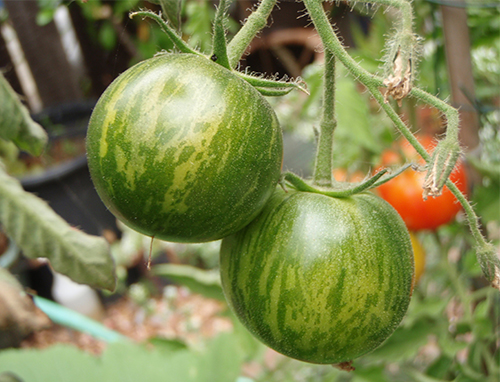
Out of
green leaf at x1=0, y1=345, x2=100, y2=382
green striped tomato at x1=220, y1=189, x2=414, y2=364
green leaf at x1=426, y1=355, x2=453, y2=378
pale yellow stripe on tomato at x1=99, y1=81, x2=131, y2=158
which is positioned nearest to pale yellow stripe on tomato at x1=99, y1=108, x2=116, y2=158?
pale yellow stripe on tomato at x1=99, y1=81, x2=131, y2=158

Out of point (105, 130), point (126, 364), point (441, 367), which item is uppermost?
point (105, 130)

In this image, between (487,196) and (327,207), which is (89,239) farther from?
(487,196)

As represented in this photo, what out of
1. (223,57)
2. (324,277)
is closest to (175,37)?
(223,57)

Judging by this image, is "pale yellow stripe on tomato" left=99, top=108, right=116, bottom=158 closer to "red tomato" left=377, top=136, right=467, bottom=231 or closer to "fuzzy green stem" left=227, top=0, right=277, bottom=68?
"fuzzy green stem" left=227, top=0, right=277, bottom=68

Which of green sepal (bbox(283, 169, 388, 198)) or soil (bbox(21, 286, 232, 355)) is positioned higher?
green sepal (bbox(283, 169, 388, 198))

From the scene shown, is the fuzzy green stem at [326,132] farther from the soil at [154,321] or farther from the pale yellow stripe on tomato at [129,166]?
the soil at [154,321]

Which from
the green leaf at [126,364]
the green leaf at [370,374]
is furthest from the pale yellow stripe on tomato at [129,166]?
the green leaf at [370,374]

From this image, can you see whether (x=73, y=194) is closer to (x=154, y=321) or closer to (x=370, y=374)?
(x=154, y=321)
